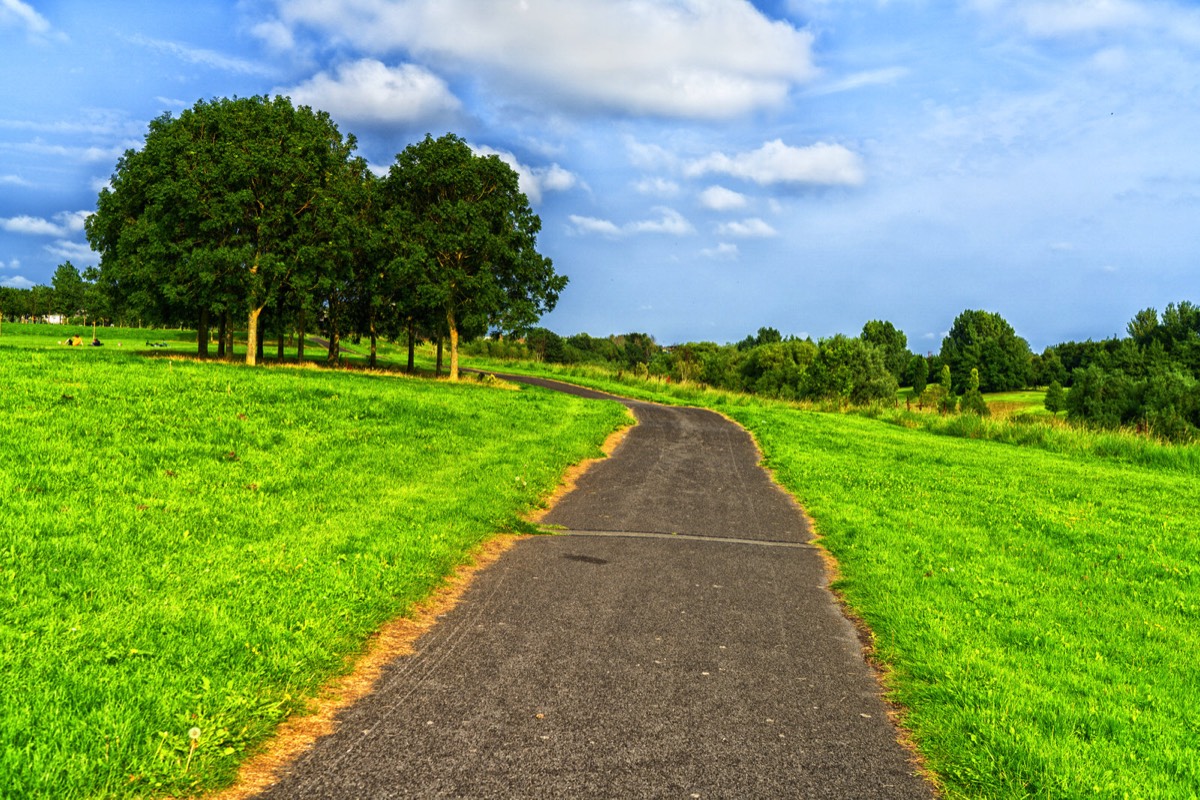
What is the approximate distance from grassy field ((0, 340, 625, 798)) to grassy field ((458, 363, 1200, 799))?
15.6 feet

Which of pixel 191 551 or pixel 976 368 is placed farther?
pixel 976 368

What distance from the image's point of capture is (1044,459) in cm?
2166

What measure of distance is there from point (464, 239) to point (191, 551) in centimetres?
3220

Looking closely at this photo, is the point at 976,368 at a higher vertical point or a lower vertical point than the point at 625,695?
higher

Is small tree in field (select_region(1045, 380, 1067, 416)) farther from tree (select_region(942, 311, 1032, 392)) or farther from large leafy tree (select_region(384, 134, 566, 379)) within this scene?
large leafy tree (select_region(384, 134, 566, 379))

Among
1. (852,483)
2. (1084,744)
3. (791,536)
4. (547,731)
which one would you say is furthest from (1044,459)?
(547,731)

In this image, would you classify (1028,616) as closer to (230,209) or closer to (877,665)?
(877,665)

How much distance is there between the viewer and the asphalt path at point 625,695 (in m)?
4.00

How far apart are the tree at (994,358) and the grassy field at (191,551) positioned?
126804 mm

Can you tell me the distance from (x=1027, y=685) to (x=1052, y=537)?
281 inches

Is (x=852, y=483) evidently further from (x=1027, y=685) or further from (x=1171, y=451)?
(x=1171, y=451)

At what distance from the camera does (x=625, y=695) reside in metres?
5.07

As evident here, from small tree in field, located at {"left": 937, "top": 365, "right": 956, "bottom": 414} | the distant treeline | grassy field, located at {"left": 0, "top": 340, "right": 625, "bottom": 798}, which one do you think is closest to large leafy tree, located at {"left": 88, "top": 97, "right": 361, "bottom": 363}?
the distant treeline

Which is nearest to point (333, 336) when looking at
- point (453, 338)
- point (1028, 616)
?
point (453, 338)
